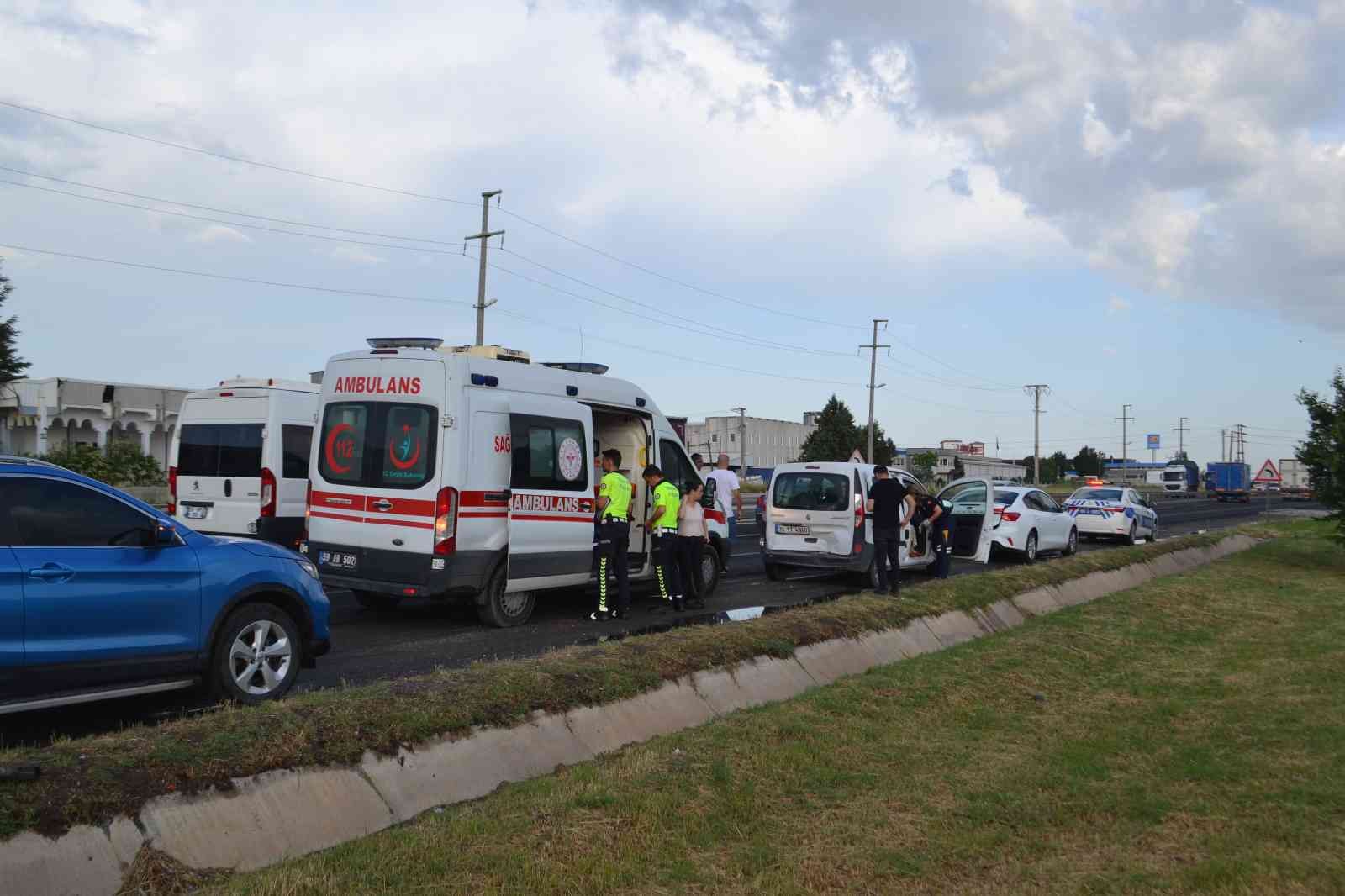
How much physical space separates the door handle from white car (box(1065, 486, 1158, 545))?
2548 centimetres

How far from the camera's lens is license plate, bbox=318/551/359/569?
35.1 feet

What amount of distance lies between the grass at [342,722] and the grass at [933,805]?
0.68 meters

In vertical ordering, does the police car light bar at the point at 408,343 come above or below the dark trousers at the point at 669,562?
above

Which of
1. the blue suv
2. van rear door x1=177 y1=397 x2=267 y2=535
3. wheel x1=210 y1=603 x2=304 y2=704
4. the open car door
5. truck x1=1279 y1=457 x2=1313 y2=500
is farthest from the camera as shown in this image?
truck x1=1279 y1=457 x2=1313 y2=500

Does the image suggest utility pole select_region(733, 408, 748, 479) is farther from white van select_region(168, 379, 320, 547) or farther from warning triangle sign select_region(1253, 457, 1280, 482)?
white van select_region(168, 379, 320, 547)

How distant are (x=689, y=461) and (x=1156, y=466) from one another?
139 metres

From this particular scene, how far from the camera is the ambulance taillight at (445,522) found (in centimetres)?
1029

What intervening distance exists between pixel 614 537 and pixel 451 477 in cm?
224

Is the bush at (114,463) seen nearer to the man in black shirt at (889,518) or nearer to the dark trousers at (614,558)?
the dark trousers at (614,558)

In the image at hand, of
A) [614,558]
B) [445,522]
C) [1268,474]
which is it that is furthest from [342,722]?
[1268,474]

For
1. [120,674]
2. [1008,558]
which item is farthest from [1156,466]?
[120,674]

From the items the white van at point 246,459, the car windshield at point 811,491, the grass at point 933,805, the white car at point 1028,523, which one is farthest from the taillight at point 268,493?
the white car at point 1028,523

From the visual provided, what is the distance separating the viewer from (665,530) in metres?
12.7

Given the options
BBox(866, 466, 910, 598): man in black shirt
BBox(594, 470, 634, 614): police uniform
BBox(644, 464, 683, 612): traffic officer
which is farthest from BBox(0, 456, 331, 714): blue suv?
BBox(866, 466, 910, 598): man in black shirt
